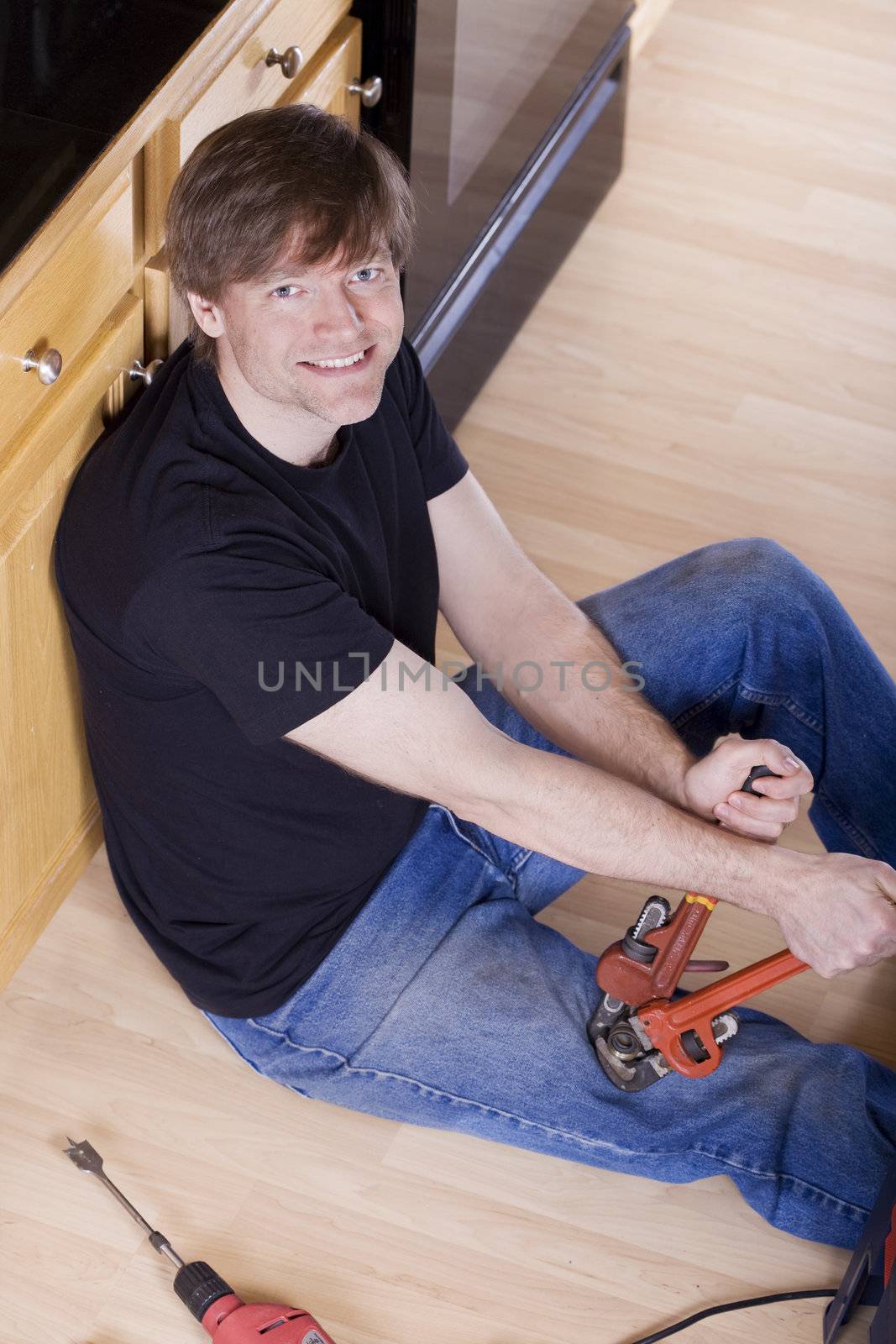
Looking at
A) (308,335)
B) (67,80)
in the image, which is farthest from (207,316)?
(67,80)

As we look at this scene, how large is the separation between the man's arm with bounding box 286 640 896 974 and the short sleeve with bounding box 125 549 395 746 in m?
0.03

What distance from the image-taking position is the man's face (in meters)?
1.25

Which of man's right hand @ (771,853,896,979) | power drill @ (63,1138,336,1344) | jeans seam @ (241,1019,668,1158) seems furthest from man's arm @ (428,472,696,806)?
power drill @ (63,1138,336,1344)

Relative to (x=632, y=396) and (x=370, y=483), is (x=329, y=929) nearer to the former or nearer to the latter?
(x=370, y=483)

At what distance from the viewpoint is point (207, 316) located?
1289 millimetres

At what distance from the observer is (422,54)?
5.75 ft

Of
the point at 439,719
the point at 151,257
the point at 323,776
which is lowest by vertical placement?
the point at 323,776

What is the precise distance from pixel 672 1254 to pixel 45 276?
3.31 feet

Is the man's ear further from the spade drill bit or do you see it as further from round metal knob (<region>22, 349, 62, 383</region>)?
the spade drill bit

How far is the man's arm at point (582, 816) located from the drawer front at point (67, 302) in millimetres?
336

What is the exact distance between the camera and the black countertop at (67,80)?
1188 millimetres

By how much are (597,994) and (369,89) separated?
955 mm

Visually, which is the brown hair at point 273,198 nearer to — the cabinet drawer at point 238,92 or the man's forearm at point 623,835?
the cabinet drawer at point 238,92

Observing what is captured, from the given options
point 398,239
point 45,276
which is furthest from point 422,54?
point 45,276
